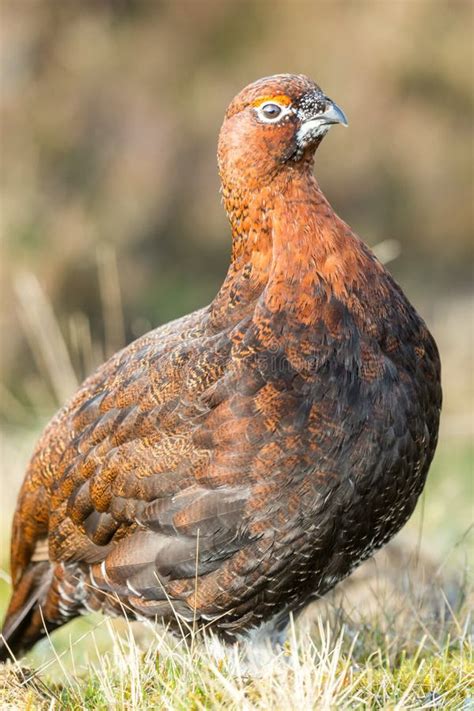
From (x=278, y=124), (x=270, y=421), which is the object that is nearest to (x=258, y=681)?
(x=270, y=421)

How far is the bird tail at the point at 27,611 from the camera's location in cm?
463

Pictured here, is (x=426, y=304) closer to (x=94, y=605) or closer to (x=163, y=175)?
(x=163, y=175)

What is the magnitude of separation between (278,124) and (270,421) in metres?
1.07

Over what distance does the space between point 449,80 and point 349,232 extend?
48.6ft

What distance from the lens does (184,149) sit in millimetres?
16078

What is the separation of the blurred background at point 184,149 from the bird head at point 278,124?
22.8 feet

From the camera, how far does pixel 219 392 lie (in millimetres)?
3742

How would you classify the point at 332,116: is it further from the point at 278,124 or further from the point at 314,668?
the point at 314,668

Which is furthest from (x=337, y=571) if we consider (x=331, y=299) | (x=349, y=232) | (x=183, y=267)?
(x=183, y=267)

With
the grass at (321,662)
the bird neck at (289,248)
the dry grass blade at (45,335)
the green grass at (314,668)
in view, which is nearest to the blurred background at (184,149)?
the dry grass blade at (45,335)

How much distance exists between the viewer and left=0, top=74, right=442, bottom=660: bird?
364cm

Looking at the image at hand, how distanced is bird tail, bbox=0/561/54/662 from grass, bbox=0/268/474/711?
0.12 metres

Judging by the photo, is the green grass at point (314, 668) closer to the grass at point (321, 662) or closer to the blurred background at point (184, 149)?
the grass at point (321, 662)

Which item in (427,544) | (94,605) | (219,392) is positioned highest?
(219,392)
